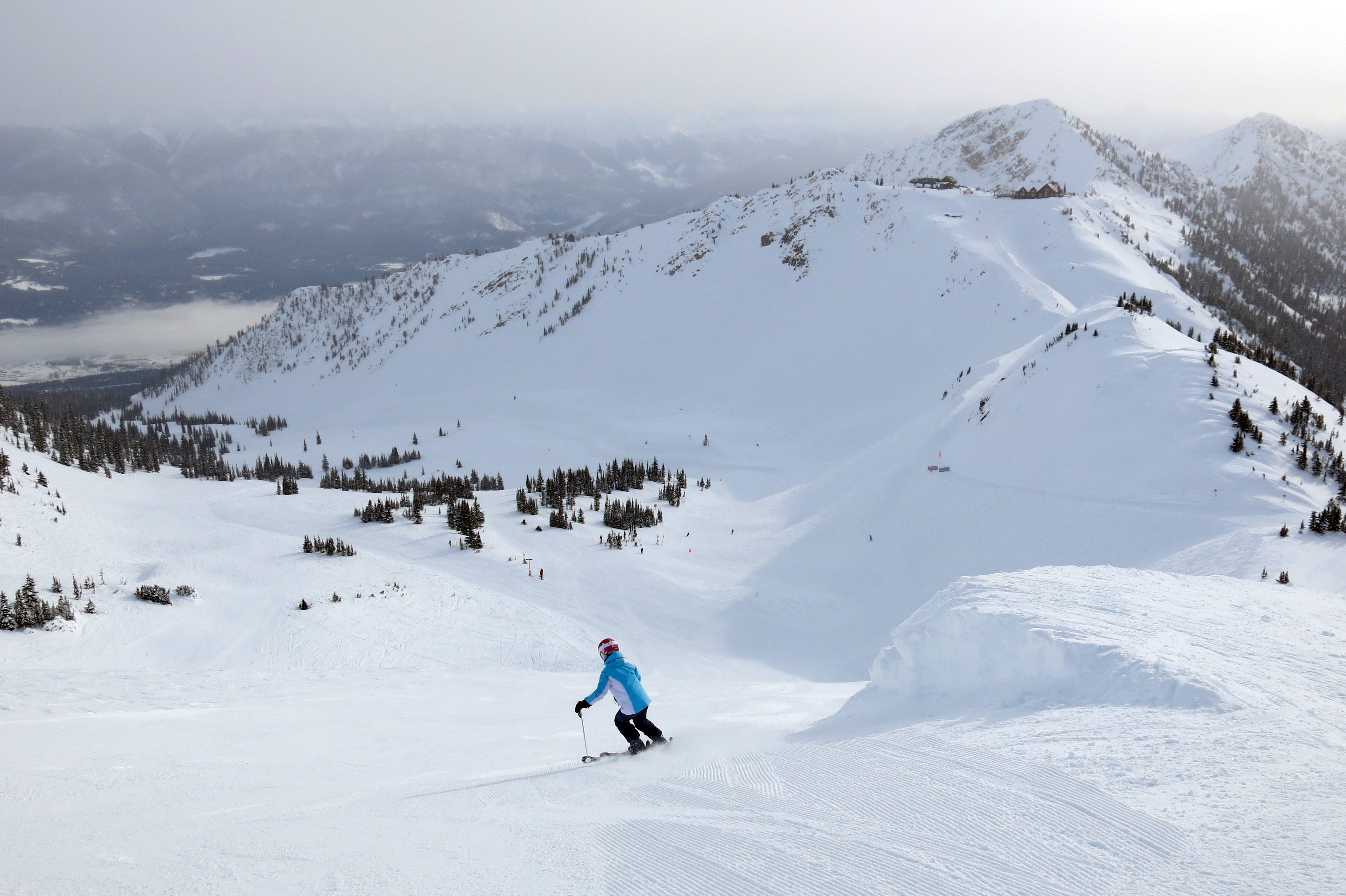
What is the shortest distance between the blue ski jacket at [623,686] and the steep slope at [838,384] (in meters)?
11.2

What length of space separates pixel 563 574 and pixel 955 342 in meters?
46.4

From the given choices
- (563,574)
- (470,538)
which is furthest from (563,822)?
(470,538)

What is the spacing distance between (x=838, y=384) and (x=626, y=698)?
55.4 metres

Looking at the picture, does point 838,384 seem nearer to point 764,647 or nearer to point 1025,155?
point 764,647

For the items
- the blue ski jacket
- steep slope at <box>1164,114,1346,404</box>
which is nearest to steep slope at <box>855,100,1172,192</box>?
steep slope at <box>1164,114,1346,404</box>

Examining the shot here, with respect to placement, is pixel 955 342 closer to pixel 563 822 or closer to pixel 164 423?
pixel 563 822

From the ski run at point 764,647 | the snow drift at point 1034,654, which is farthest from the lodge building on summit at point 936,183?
the snow drift at point 1034,654

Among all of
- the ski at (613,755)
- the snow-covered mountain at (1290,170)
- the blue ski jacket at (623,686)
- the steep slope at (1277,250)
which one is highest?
the snow-covered mountain at (1290,170)

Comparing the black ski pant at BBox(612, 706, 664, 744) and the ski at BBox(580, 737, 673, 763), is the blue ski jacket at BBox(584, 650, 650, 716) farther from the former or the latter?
the ski at BBox(580, 737, 673, 763)

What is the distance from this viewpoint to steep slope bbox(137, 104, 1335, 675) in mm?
22578

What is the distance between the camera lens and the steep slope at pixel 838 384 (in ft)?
74.1

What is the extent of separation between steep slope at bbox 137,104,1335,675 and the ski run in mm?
311

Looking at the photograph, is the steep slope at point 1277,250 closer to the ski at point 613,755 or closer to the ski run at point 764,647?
the ski run at point 764,647

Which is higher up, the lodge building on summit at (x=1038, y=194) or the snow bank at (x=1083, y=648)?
the lodge building on summit at (x=1038, y=194)
